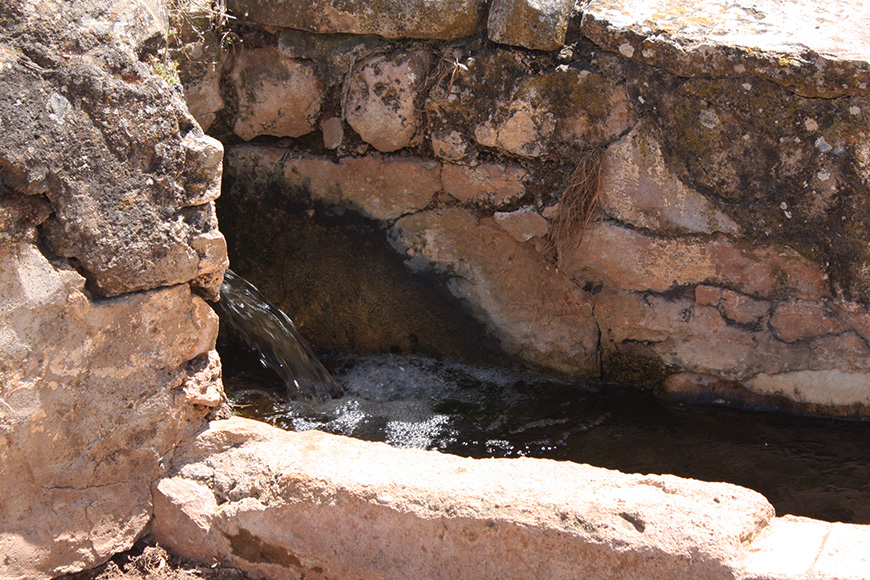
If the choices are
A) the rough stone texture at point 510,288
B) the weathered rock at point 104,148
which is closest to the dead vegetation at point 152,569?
the weathered rock at point 104,148

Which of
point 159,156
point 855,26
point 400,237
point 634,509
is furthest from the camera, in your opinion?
point 400,237

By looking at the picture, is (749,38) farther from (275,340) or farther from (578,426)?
(275,340)

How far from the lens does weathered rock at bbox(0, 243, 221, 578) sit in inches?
56.7

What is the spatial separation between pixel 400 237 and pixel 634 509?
153 cm

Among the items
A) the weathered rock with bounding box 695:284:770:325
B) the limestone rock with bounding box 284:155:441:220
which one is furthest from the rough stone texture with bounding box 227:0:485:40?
the weathered rock with bounding box 695:284:770:325

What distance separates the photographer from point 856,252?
2.25 m

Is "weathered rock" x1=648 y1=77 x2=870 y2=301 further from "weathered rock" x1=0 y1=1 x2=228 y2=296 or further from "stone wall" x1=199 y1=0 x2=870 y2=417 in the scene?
"weathered rock" x1=0 y1=1 x2=228 y2=296

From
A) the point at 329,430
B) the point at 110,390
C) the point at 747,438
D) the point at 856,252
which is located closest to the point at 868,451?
the point at 747,438

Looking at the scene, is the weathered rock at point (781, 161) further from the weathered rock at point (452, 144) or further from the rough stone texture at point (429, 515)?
the rough stone texture at point (429, 515)

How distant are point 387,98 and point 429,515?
150cm

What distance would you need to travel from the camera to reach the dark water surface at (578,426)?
7.34 feet

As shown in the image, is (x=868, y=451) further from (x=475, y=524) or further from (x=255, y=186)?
(x=255, y=186)

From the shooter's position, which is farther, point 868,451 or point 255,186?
point 255,186

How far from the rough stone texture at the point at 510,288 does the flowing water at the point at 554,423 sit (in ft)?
0.39
